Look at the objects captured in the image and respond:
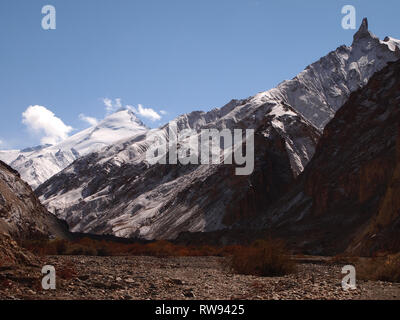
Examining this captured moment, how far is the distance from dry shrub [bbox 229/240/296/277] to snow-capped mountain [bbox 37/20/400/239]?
6503cm

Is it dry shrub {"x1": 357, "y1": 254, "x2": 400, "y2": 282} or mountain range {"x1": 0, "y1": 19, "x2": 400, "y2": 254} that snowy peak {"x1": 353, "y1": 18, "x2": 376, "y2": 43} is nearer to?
mountain range {"x1": 0, "y1": 19, "x2": 400, "y2": 254}

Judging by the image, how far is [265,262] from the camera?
2091 cm

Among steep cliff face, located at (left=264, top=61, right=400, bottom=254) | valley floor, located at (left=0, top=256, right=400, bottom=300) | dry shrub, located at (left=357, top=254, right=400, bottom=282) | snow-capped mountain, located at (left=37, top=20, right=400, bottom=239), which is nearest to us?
valley floor, located at (left=0, top=256, right=400, bottom=300)

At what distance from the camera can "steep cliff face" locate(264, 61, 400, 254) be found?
188 ft

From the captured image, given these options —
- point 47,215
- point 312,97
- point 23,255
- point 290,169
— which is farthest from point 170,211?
point 23,255

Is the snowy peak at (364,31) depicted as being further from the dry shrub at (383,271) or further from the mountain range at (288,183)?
the dry shrub at (383,271)

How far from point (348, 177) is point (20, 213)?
41861 millimetres

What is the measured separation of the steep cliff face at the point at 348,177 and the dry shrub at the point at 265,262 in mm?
22195

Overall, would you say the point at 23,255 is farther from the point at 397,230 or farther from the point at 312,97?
the point at 312,97

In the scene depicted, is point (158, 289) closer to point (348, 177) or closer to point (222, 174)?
point (348, 177)

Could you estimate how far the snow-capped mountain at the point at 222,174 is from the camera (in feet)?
308

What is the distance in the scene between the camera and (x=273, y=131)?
104 m
